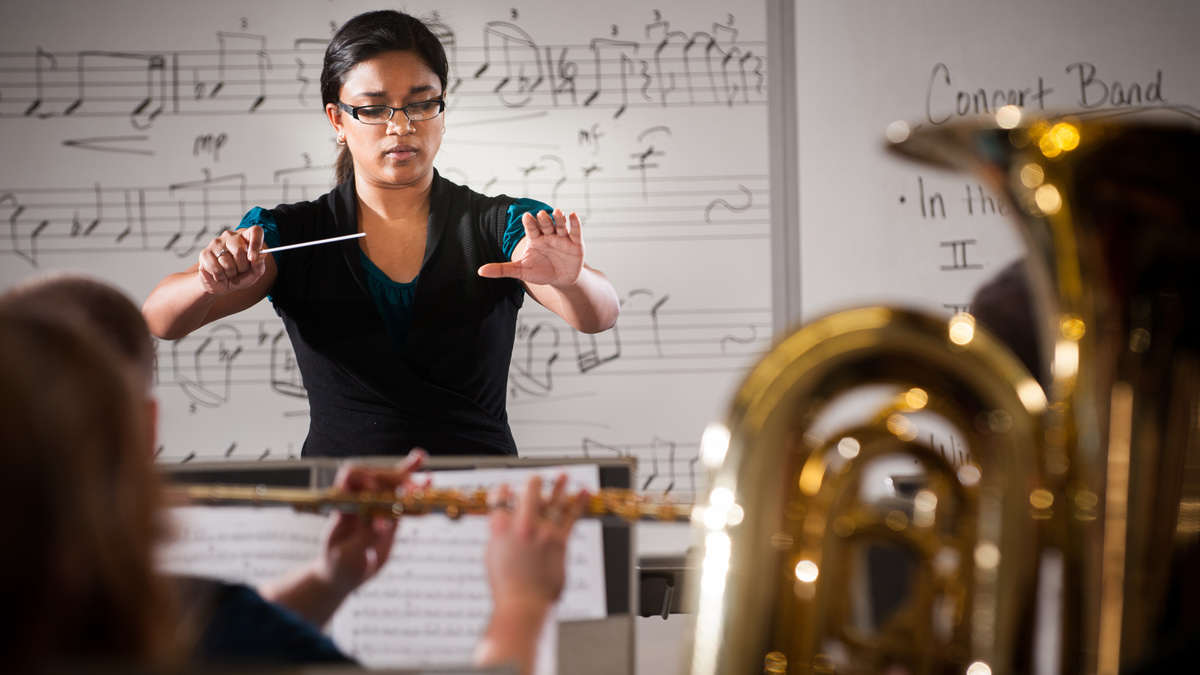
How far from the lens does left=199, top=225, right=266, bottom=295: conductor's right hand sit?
152 cm

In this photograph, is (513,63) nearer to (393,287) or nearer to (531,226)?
(393,287)

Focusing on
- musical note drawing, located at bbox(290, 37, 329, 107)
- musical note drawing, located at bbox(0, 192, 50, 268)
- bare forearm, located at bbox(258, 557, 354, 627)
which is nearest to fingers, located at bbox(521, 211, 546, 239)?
bare forearm, located at bbox(258, 557, 354, 627)

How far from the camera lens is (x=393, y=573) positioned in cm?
80

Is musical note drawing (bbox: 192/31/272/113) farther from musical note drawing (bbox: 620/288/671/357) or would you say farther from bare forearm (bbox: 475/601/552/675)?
bare forearm (bbox: 475/601/552/675)

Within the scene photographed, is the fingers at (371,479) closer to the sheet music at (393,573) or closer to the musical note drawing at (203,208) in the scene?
the sheet music at (393,573)

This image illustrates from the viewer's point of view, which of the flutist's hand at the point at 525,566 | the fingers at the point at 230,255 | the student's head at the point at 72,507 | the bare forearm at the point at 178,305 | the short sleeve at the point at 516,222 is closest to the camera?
the student's head at the point at 72,507

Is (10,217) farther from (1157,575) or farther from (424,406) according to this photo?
(1157,575)

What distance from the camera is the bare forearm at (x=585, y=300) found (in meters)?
1.75

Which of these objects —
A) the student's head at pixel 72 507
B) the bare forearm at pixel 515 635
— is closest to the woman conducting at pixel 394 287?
the bare forearm at pixel 515 635

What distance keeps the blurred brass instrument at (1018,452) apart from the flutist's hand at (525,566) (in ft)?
0.54

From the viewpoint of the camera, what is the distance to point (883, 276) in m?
2.36

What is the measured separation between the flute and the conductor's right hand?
0.81 metres

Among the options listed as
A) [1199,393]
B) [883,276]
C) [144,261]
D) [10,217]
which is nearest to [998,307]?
[1199,393]

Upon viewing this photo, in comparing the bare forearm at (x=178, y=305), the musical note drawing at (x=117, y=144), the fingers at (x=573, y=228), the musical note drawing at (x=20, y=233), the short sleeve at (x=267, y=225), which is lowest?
the bare forearm at (x=178, y=305)
